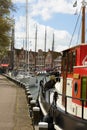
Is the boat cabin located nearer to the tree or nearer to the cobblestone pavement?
the cobblestone pavement

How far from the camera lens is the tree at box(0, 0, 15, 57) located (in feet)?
146

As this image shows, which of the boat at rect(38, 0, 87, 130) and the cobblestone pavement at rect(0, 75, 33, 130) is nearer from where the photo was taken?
the boat at rect(38, 0, 87, 130)

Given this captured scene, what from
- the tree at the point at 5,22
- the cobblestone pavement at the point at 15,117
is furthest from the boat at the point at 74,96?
the tree at the point at 5,22

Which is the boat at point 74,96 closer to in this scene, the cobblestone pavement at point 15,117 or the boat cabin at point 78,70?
the boat cabin at point 78,70

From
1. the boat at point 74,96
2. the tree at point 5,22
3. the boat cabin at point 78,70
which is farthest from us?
the tree at point 5,22

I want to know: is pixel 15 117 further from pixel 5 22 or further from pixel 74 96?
pixel 5 22

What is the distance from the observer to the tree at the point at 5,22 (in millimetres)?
44438

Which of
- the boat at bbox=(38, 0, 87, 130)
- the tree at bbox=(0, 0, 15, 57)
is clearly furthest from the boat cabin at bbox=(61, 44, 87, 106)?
the tree at bbox=(0, 0, 15, 57)

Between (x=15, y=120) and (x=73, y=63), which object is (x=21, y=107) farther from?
(x=73, y=63)

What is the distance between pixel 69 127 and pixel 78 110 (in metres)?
1.20

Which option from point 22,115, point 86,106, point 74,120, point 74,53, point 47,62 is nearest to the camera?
point 74,120

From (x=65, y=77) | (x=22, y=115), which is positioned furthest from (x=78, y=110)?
(x=22, y=115)

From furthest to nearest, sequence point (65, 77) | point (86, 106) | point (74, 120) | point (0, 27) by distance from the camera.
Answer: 1. point (0, 27)
2. point (65, 77)
3. point (86, 106)
4. point (74, 120)

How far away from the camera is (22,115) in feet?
54.8
